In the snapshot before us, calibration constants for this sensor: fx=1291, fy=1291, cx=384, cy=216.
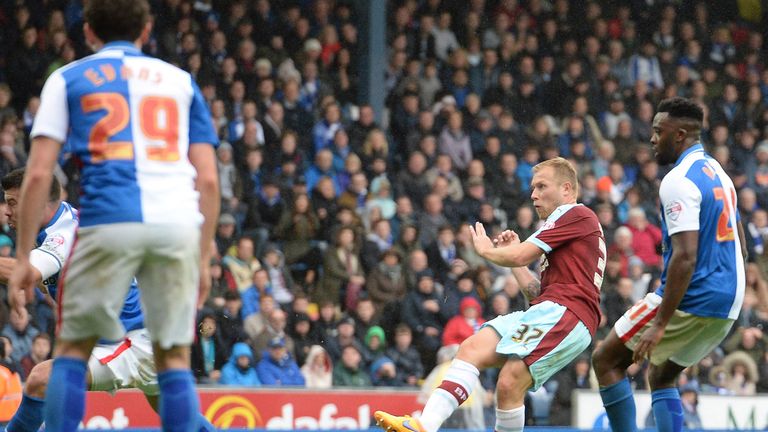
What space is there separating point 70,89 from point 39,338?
7.92m

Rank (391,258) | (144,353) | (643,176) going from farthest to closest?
(643,176) < (391,258) < (144,353)

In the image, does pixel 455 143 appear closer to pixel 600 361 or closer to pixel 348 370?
pixel 348 370

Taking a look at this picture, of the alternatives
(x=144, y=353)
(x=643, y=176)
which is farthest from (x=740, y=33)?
(x=144, y=353)

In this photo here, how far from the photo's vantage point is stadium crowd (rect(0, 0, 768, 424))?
46.4 feet

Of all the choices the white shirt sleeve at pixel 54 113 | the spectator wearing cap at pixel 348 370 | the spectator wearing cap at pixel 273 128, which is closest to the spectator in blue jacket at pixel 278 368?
the spectator wearing cap at pixel 348 370

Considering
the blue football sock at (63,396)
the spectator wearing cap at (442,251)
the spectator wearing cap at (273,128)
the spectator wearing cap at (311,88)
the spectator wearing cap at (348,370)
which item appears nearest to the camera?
the blue football sock at (63,396)

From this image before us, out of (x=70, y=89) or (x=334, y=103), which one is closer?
(x=70, y=89)

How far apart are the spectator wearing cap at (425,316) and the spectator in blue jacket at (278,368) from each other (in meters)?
1.71

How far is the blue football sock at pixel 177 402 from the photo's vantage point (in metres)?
4.93

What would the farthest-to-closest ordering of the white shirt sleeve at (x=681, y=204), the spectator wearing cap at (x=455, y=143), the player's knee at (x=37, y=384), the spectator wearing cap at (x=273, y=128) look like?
the spectator wearing cap at (x=455, y=143), the spectator wearing cap at (x=273, y=128), the white shirt sleeve at (x=681, y=204), the player's knee at (x=37, y=384)

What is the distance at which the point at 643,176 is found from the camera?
711 inches

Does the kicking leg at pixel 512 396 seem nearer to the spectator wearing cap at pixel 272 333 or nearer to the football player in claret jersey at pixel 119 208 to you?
the football player in claret jersey at pixel 119 208

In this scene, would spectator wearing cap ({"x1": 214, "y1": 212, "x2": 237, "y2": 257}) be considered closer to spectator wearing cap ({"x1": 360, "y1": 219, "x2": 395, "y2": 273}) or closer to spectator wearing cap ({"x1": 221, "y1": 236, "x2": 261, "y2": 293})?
spectator wearing cap ({"x1": 221, "y1": 236, "x2": 261, "y2": 293})

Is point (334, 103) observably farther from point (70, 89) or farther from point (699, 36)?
point (70, 89)
